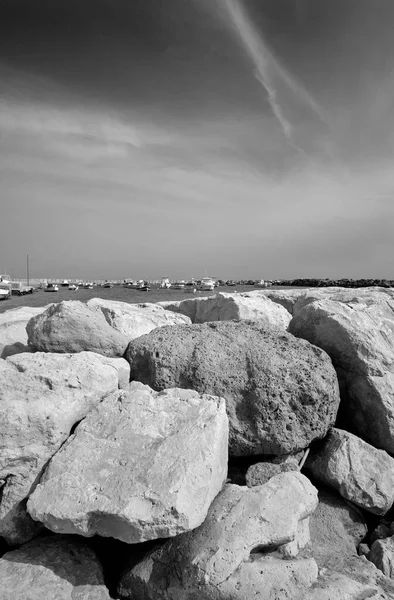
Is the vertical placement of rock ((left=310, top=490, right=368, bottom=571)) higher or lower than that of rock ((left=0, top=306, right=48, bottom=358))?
A: lower

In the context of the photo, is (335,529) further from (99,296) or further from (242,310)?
(99,296)

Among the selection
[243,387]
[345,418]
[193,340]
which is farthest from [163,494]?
[345,418]

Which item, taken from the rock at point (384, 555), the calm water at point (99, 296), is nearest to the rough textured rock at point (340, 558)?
the rock at point (384, 555)

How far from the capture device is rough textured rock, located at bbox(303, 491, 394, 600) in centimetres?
323

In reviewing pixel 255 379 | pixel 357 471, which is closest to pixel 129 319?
pixel 255 379

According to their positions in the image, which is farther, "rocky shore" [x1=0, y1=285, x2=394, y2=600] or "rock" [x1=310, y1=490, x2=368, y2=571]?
"rock" [x1=310, y1=490, x2=368, y2=571]

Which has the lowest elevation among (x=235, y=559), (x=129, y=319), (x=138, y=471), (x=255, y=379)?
(x=235, y=559)

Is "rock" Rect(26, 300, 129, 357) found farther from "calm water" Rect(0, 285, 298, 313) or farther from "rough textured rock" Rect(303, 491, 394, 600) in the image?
"calm water" Rect(0, 285, 298, 313)

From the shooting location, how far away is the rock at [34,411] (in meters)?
3.73

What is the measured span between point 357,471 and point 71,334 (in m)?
3.75

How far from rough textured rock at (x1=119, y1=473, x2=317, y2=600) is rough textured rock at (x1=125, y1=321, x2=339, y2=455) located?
3.13 feet

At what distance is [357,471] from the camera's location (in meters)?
4.61

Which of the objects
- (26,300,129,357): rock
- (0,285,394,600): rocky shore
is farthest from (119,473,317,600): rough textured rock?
(26,300,129,357): rock

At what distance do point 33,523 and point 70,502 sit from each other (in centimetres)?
73
